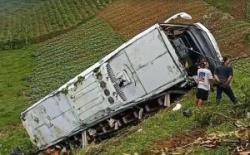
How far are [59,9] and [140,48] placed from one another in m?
30.7

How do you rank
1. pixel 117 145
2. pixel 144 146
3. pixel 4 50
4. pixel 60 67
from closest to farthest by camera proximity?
1. pixel 144 146
2. pixel 117 145
3. pixel 60 67
4. pixel 4 50

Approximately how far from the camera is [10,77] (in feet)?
113

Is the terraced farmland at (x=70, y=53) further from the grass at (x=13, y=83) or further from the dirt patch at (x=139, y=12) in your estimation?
the dirt patch at (x=139, y=12)

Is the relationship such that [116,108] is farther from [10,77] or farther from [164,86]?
[10,77]

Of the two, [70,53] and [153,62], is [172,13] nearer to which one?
[70,53]

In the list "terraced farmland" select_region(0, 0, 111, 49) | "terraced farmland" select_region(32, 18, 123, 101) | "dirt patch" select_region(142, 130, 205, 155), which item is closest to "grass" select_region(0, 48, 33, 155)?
"terraced farmland" select_region(32, 18, 123, 101)

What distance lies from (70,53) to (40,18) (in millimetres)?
11091

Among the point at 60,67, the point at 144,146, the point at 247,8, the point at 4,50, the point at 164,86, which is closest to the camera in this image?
the point at 144,146

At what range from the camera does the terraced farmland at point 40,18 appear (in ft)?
137

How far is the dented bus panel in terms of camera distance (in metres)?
17.6

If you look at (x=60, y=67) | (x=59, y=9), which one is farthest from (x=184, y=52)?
(x=59, y=9)

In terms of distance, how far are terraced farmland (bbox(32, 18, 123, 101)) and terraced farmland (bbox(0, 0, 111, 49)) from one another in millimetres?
1784

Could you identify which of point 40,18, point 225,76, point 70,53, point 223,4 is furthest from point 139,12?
point 225,76

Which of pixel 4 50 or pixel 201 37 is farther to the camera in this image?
pixel 4 50
